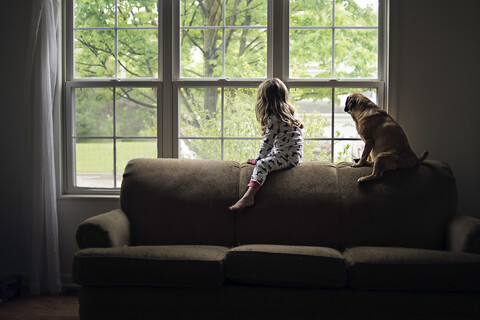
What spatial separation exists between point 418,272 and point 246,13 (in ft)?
7.41

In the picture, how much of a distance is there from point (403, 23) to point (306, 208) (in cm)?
158

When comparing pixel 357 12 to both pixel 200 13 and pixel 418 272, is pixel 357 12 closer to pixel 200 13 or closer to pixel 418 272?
pixel 200 13

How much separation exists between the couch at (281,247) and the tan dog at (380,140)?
7cm

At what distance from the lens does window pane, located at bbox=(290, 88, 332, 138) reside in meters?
3.61

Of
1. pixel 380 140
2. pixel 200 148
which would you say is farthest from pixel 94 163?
pixel 380 140

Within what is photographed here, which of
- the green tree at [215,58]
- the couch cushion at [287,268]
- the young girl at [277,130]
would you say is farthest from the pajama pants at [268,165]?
the couch cushion at [287,268]

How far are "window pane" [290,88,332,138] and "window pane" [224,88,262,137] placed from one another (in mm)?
330

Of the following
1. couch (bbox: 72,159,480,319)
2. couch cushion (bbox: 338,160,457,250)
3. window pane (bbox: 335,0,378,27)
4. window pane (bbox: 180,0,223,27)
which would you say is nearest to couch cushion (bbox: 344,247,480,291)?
couch (bbox: 72,159,480,319)

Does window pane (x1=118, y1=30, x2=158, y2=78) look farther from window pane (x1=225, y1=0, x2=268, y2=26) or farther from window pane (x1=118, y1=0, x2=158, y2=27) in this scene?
window pane (x1=225, y1=0, x2=268, y2=26)

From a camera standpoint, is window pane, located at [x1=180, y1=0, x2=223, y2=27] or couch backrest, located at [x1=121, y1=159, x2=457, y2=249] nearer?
couch backrest, located at [x1=121, y1=159, x2=457, y2=249]

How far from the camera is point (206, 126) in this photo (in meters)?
3.67

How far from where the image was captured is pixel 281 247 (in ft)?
8.73

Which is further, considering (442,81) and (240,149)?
(240,149)

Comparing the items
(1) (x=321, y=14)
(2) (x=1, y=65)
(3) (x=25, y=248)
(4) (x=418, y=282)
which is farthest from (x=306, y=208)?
(2) (x=1, y=65)
